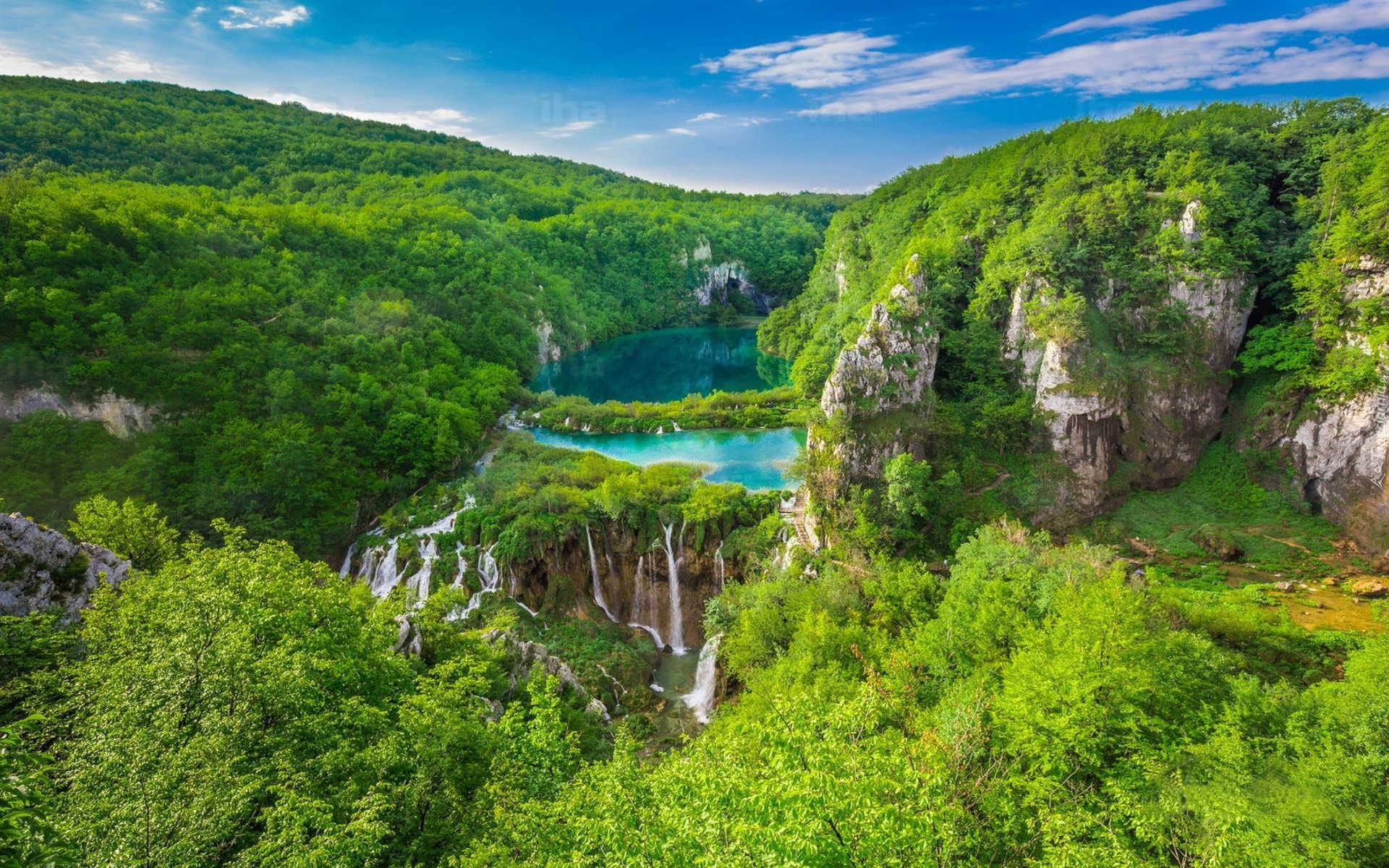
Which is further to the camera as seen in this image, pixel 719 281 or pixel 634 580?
pixel 719 281

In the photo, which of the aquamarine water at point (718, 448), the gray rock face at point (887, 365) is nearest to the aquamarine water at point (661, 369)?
the aquamarine water at point (718, 448)

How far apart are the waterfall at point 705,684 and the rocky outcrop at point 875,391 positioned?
841 centimetres

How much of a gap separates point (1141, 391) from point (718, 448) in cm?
2483

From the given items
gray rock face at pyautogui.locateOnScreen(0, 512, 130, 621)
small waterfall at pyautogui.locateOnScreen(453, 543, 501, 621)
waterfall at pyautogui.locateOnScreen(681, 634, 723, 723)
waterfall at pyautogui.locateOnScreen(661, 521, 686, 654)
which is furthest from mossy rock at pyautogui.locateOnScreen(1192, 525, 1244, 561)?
gray rock face at pyautogui.locateOnScreen(0, 512, 130, 621)

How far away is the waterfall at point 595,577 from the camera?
30.4m

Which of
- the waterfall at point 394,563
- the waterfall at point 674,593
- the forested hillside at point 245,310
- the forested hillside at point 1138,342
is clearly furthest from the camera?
the forested hillside at point 245,310

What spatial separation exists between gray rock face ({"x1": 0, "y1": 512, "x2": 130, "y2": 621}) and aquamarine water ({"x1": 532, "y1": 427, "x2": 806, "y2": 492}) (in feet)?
89.5

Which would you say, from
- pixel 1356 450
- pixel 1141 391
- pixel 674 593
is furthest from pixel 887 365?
pixel 1356 450

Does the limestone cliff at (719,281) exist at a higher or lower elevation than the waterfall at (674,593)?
higher

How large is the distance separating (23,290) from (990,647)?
46.5 meters

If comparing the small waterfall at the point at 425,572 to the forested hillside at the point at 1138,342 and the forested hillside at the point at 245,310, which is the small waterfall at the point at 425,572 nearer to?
the forested hillside at the point at 245,310

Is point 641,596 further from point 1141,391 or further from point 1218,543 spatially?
point 1141,391

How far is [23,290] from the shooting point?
3098 centimetres

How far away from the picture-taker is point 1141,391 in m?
31.6
